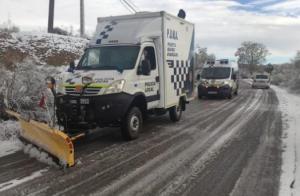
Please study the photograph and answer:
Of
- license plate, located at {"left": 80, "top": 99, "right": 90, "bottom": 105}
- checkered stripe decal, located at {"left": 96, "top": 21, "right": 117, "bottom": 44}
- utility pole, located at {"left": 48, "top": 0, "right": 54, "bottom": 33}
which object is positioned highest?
utility pole, located at {"left": 48, "top": 0, "right": 54, "bottom": 33}

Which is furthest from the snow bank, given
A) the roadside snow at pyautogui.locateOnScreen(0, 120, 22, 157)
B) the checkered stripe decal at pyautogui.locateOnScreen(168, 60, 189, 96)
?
the checkered stripe decal at pyautogui.locateOnScreen(168, 60, 189, 96)

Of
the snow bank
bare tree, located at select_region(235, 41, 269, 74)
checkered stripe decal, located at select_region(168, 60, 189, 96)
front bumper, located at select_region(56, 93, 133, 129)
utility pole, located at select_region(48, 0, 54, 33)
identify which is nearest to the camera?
the snow bank

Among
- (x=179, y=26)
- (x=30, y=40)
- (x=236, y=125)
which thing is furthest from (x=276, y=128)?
(x=30, y=40)

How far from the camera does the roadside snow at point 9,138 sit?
29.0 ft

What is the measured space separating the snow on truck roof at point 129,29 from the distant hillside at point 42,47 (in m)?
10.7

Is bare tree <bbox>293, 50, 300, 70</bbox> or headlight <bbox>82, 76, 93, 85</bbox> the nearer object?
headlight <bbox>82, 76, 93, 85</bbox>

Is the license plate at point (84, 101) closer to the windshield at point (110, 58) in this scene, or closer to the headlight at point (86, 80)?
the headlight at point (86, 80)

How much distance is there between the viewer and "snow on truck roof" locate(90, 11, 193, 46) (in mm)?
10945

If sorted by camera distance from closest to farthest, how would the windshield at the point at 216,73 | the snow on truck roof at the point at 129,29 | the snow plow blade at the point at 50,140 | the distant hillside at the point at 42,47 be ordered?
the snow plow blade at the point at 50,140, the snow on truck roof at the point at 129,29, the distant hillside at the point at 42,47, the windshield at the point at 216,73

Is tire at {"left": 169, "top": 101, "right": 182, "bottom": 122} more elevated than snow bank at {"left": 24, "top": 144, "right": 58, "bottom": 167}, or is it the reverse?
tire at {"left": 169, "top": 101, "right": 182, "bottom": 122}

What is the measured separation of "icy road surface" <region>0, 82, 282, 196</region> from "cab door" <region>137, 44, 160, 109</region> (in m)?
0.92

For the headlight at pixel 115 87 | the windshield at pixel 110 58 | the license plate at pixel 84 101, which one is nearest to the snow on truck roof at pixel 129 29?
the windshield at pixel 110 58

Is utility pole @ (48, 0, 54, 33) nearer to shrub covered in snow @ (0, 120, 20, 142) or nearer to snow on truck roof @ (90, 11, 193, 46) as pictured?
snow on truck roof @ (90, 11, 193, 46)

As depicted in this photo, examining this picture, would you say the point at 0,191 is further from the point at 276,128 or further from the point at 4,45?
the point at 4,45
